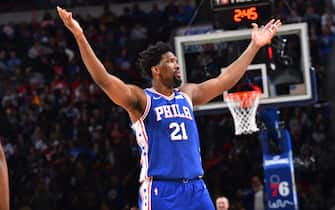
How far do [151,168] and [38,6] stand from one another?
47.5 ft

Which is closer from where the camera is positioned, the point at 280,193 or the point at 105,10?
the point at 280,193

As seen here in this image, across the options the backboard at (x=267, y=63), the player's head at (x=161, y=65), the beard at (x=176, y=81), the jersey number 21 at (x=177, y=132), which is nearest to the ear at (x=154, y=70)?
the player's head at (x=161, y=65)

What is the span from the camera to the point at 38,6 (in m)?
19.2

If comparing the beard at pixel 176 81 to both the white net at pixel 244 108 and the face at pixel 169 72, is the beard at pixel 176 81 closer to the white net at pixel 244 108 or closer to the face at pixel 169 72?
the face at pixel 169 72

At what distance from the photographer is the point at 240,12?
9719 millimetres

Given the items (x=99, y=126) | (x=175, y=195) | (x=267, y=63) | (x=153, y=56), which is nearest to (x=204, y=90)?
(x=153, y=56)

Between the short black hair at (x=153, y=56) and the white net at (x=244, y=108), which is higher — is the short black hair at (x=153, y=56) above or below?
above

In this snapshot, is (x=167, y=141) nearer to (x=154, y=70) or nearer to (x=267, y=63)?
(x=154, y=70)

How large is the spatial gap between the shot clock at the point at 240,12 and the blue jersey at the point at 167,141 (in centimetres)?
436

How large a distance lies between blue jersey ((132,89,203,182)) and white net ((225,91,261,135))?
425 centimetres

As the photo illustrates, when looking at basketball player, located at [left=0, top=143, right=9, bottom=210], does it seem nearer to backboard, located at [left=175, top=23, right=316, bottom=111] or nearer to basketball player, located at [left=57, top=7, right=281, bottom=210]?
basketball player, located at [left=57, top=7, right=281, bottom=210]

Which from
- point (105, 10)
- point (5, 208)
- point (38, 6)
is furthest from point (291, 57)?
point (38, 6)

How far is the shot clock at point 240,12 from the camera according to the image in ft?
31.3

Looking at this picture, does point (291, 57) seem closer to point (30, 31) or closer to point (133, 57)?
point (133, 57)
